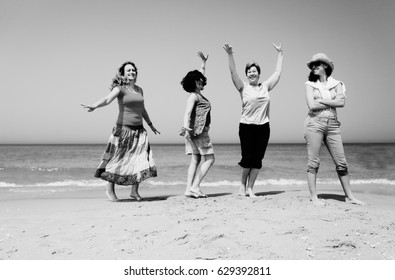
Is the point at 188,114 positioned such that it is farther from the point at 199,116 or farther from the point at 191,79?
the point at 191,79

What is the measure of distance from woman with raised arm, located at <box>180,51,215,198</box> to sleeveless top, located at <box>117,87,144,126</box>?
24.6 inches

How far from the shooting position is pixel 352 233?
2.75m

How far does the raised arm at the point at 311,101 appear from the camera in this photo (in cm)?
370

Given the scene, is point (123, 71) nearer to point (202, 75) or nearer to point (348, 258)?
point (202, 75)

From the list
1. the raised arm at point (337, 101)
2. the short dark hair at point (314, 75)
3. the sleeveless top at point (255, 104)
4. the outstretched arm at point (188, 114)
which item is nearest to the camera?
the raised arm at point (337, 101)

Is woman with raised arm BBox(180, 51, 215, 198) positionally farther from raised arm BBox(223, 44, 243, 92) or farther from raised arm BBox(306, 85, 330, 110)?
raised arm BBox(306, 85, 330, 110)

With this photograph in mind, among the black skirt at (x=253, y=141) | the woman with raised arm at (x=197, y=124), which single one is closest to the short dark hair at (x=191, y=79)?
the woman with raised arm at (x=197, y=124)

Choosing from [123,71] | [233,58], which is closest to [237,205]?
[233,58]

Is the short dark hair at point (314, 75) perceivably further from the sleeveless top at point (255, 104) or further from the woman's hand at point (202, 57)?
the woman's hand at point (202, 57)

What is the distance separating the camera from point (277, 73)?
430cm

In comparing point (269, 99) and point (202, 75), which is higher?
point (202, 75)

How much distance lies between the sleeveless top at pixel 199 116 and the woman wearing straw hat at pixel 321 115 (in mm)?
1262

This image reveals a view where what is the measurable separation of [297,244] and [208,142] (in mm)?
2114
